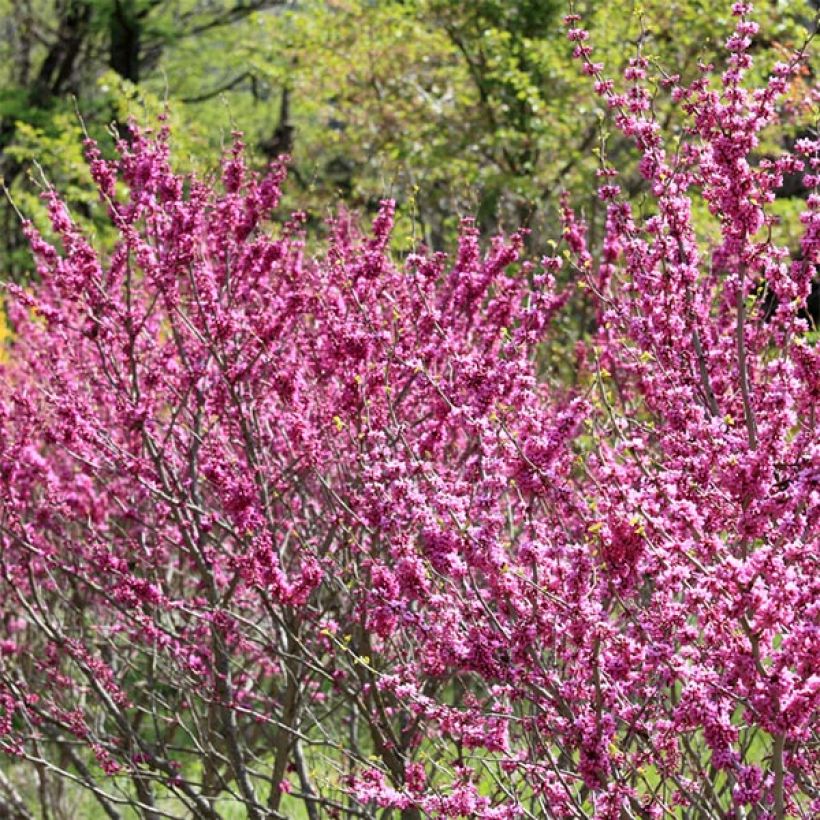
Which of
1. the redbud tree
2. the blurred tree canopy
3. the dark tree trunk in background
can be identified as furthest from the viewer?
the dark tree trunk in background

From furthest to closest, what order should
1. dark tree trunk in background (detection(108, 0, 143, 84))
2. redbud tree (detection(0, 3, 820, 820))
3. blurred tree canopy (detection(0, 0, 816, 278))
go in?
dark tree trunk in background (detection(108, 0, 143, 84)), blurred tree canopy (detection(0, 0, 816, 278)), redbud tree (detection(0, 3, 820, 820))

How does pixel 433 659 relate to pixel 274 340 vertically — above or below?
below

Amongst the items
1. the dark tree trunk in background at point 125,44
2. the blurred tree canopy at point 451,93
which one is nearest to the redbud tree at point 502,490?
the blurred tree canopy at point 451,93

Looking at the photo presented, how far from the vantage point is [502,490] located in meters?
4.10

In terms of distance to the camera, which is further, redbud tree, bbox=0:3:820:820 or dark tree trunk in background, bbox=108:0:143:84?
dark tree trunk in background, bbox=108:0:143:84

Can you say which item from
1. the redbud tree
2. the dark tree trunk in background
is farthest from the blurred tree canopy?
the redbud tree

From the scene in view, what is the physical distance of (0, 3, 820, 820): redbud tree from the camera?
11.1ft

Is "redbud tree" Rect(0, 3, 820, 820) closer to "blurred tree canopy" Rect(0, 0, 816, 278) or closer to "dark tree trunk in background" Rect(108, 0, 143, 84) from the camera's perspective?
"blurred tree canopy" Rect(0, 0, 816, 278)

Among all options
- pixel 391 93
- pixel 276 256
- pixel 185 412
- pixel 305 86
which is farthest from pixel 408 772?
pixel 305 86

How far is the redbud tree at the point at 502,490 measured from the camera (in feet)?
11.1

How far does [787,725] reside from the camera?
298 centimetres

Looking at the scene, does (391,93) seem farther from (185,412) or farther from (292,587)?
(292,587)

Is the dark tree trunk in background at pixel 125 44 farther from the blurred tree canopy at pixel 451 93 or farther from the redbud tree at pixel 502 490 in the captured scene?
the redbud tree at pixel 502 490

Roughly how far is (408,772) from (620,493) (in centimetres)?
135
